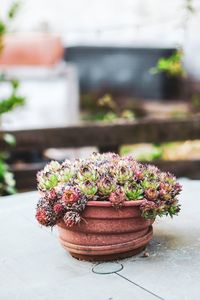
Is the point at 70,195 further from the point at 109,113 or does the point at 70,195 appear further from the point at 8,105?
the point at 109,113

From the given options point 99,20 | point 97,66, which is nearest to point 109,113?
point 97,66

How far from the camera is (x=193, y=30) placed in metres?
9.52

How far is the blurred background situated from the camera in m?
7.09

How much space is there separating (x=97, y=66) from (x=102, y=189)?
970cm

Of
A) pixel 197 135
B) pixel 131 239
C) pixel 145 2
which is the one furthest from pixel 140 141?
pixel 145 2

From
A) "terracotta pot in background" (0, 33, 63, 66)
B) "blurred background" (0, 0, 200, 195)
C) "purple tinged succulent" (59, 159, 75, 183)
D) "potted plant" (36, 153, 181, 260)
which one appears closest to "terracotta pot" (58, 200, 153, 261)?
"potted plant" (36, 153, 181, 260)

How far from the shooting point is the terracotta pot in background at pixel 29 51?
7.86m

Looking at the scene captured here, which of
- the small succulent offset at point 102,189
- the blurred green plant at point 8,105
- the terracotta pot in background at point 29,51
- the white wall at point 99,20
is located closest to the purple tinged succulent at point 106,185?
the small succulent offset at point 102,189

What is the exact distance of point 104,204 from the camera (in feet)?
5.22

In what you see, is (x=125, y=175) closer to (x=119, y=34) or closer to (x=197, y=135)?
(x=197, y=135)

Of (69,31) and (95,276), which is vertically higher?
(69,31)

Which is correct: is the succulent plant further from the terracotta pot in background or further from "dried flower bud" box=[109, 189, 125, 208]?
the terracotta pot in background

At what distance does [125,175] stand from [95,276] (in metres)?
0.31

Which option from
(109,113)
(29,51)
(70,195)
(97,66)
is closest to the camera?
(70,195)
